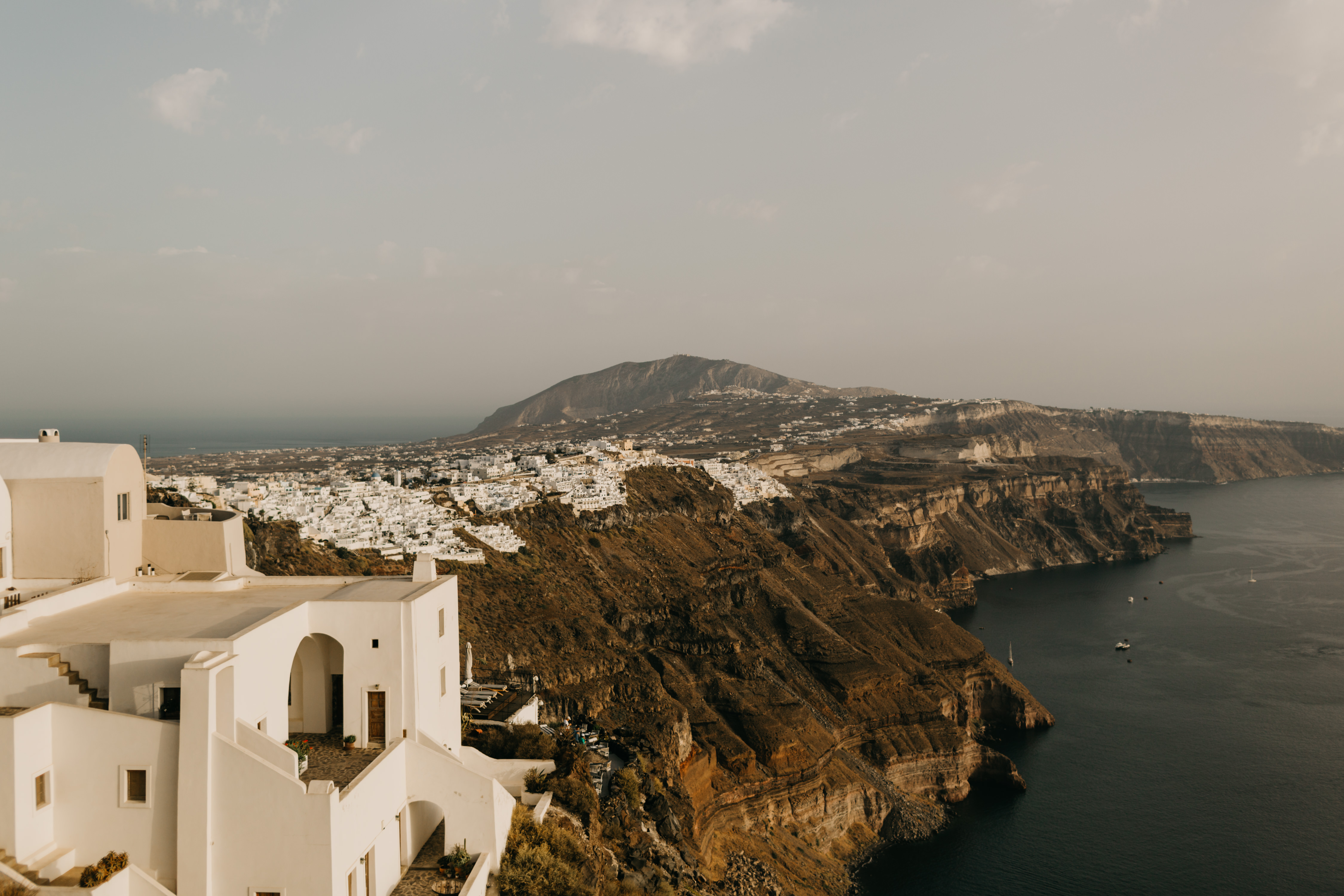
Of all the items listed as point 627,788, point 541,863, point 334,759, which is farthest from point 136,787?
point 627,788

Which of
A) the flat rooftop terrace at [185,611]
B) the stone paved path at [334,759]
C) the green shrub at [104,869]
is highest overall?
the flat rooftop terrace at [185,611]

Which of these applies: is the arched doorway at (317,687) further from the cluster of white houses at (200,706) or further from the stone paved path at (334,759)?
the stone paved path at (334,759)

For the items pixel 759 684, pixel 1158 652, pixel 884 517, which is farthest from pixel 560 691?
pixel 884 517

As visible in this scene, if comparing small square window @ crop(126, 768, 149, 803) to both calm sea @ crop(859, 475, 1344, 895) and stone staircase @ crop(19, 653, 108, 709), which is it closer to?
stone staircase @ crop(19, 653, 108, 709)

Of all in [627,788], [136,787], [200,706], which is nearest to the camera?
[200,706]

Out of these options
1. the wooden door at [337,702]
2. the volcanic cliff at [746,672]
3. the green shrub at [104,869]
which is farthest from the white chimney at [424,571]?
the volcanic cliff at [746,672]

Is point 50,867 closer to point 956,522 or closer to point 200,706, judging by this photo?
point 200,706
